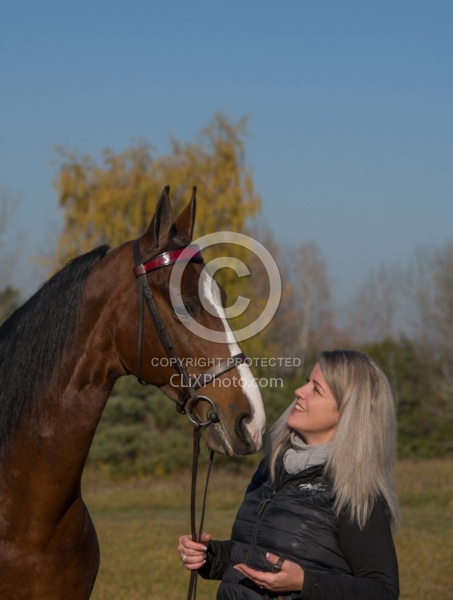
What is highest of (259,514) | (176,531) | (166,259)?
(166,259)

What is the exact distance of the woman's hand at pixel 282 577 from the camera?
3.05m

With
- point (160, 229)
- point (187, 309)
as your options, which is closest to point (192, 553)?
point (187, 309)

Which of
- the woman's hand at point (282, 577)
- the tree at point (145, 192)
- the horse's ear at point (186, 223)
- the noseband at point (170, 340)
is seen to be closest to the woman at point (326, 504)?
the woman's hand at point (282, 577)

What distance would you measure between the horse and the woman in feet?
0.75

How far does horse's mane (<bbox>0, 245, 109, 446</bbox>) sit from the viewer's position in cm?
361

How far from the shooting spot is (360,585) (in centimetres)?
307

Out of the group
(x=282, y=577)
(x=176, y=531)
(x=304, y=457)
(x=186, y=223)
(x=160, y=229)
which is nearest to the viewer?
(x=282, y=577)

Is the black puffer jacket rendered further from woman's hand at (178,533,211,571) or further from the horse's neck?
the horse's neck

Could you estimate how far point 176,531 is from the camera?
11383 millimetres

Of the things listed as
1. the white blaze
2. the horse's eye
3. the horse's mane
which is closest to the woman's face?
the white blaze

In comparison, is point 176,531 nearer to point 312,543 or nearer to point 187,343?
point 187,343

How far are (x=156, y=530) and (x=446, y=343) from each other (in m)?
26.5

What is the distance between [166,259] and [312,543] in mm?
1254

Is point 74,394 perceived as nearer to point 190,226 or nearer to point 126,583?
point 190,226
